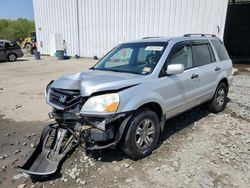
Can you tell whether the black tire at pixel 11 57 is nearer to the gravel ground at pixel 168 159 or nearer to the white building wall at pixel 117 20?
the white building wall at pixel 117 20

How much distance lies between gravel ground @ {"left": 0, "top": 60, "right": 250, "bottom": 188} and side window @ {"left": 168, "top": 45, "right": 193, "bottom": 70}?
1327 millimetres

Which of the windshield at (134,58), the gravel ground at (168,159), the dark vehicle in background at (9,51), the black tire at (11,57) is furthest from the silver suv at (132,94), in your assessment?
the black tire at (11,57)

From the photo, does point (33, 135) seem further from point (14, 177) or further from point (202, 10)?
point (202, 10)

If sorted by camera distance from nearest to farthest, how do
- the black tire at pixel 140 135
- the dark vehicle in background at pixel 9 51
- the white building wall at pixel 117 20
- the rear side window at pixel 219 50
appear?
the black tire at pixel 140 135, the rear side window at pixel 219 50, the white building wall at pixel 117 20, the dark vehicle in background at pixel 9 51

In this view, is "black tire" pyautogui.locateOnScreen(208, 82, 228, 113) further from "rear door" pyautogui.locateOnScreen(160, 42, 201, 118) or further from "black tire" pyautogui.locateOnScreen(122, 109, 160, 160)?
"black tire" pyautogui.locateOnScreen(122, 109, 160, 160)

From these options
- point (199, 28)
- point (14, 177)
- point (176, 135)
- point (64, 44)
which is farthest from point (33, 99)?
point (64, 44)

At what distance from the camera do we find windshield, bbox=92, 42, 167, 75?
410 centimetres

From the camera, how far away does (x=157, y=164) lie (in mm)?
3674

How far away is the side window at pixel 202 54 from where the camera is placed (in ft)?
16.0

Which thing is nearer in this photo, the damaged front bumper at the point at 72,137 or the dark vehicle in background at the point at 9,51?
the damaged front bumper at the point at 72,137

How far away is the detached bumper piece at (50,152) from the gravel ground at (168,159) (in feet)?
0.48

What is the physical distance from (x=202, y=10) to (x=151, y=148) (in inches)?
488

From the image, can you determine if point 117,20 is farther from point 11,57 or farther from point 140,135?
point 140,135

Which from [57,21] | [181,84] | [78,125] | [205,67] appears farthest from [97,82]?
[57,21]
